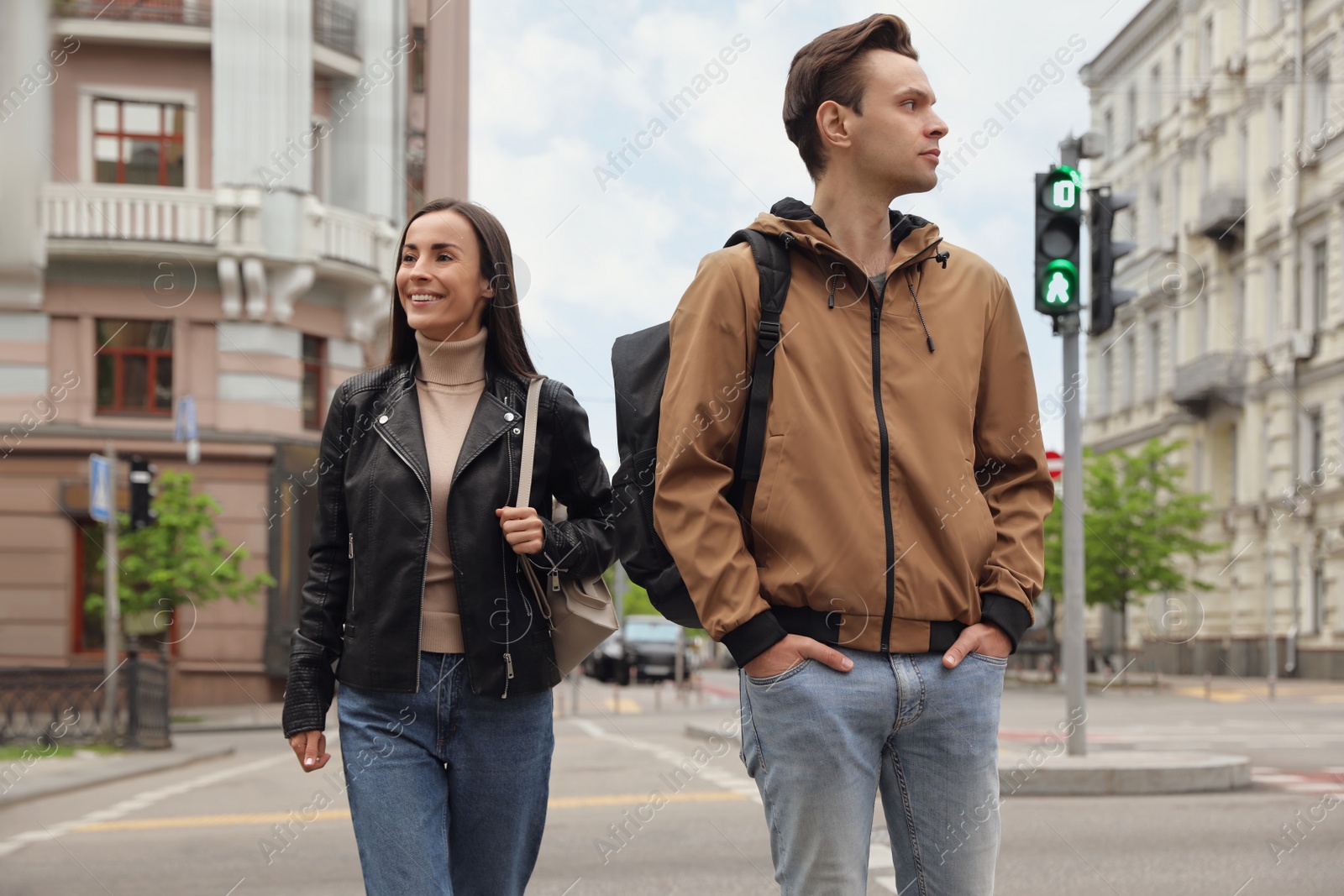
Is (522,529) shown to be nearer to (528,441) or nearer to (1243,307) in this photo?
(528,441)

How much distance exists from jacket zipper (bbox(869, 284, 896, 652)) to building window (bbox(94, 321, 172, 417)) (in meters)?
22.5

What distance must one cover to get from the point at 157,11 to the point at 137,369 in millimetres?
5620

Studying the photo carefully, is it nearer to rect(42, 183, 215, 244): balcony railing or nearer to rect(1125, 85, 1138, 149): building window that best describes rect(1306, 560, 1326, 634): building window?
rect(1125, 85, 1138, 149): building window

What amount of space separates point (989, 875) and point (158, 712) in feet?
50.9

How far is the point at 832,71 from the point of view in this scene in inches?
110

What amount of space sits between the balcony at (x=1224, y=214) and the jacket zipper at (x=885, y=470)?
38.4 meters

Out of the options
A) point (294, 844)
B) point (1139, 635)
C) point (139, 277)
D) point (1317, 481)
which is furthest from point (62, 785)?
point (1139, 635)

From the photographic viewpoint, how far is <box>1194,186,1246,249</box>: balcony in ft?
126

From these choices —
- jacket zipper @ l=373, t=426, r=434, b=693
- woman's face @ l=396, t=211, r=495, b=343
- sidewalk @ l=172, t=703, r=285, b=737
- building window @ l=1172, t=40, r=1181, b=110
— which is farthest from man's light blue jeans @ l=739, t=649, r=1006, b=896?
building window @ l=1172, t=40, r=1181, b=110

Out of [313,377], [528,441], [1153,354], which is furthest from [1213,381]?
[528,441]

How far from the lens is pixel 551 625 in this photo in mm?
3297

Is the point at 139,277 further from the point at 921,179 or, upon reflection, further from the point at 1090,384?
the point at 1090,384

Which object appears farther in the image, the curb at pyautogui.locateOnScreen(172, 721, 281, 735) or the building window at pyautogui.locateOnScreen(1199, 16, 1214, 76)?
the building window at pyautogui.locateOnScreen(1199, 16, 1214, 76)

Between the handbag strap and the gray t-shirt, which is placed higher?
the gray t-shirt
